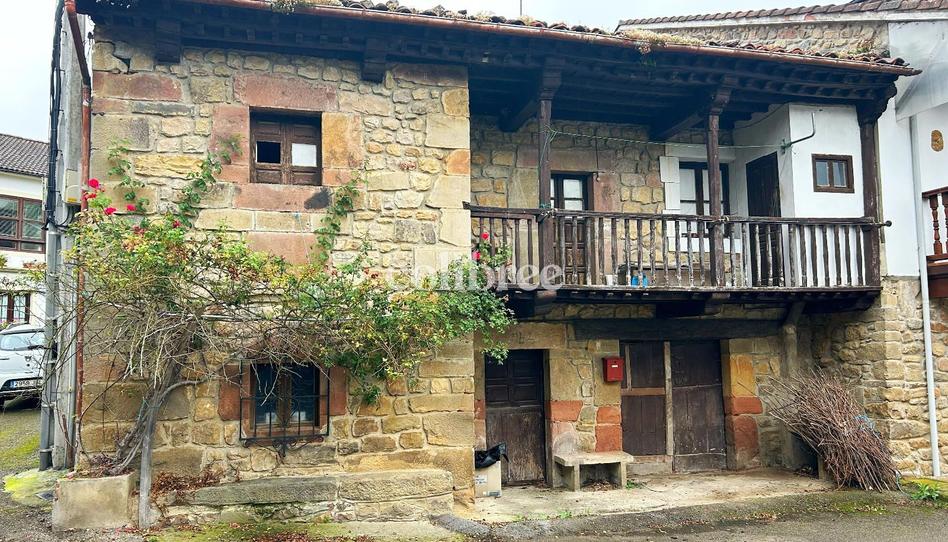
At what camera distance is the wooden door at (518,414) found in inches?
306

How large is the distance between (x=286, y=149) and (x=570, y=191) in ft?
12.0

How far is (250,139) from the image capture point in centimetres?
616

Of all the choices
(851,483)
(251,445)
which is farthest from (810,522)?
(251,445)

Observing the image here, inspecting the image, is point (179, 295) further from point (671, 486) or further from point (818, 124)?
point (818, 124)

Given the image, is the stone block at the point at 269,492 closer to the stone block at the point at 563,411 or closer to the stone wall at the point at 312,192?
the stone wall at the point at 312,192

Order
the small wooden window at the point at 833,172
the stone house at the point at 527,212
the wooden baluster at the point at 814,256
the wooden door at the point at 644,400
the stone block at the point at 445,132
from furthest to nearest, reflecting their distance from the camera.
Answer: the wooden door at the point at 644,400, the small wooden window at the point at 833,172, the wooden baluster at the point at 814,256, the stone block at the point at 445,132, the stone house at the point at 527,212

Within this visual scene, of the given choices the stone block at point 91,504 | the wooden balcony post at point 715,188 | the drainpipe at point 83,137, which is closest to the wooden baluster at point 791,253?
the wooden balcony post at point 715,188

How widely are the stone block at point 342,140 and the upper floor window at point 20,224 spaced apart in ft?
54.7

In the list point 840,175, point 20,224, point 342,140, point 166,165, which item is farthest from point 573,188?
point 20,224

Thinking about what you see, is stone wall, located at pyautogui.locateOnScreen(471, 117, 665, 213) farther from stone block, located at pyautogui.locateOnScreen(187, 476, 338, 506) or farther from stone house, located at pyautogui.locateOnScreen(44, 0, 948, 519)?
stone block, located at pyautogui.locateOnScreen(187, 476, 338, 506)

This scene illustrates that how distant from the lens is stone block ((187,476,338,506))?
5488 millimetres

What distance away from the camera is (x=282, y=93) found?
614 centimetres

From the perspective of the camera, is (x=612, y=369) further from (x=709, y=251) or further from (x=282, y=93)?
(x=282, y=93)

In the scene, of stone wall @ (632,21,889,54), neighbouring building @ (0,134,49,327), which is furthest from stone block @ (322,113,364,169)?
neighbouring building @ (0,134,49,327)
